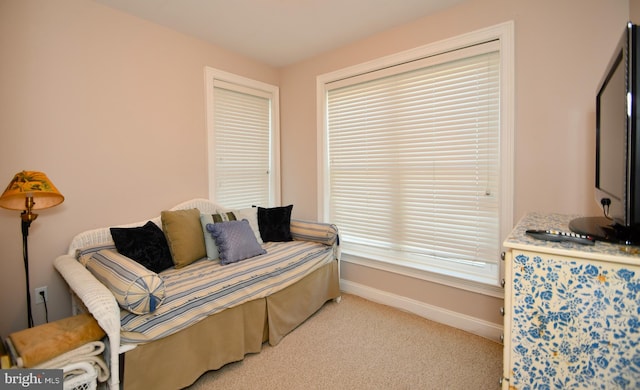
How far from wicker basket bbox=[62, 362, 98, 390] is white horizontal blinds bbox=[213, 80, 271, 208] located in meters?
1.86

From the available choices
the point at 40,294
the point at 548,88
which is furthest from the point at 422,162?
the point at 40,294

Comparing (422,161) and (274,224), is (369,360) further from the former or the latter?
(422,161)

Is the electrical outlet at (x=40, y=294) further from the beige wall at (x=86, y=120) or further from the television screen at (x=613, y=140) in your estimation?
the television screen at (x=613, y=140)

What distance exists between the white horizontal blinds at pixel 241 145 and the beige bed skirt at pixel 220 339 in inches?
52.1

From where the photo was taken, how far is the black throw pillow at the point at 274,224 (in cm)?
295

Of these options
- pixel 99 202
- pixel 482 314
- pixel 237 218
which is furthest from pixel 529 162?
pixel 99 202

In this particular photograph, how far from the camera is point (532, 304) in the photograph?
109 centimetres

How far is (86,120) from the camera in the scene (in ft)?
6.99

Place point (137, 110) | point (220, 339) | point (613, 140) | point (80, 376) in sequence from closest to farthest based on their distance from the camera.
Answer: point (613, 140)
point (80, 376)
point (220, 339)
point (137, 110)

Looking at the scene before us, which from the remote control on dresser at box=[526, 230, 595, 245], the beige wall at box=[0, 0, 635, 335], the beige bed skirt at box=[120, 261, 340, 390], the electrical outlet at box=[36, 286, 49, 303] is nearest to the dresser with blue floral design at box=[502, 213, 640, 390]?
the remote control on dresser at box=[526, 230, 595, 245]

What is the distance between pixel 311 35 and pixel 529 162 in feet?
7.23

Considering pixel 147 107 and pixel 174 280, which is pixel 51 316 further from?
pixel 147 107

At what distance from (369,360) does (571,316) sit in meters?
1.34

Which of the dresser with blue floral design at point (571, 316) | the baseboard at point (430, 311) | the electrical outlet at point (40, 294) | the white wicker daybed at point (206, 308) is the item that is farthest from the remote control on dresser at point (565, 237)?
the electrical outlet at point (40, 294)
